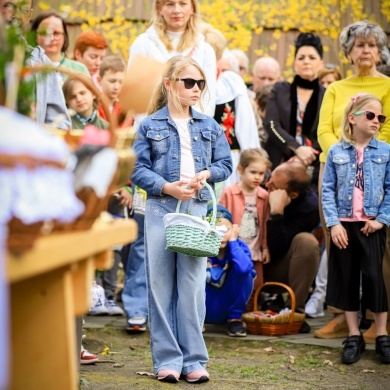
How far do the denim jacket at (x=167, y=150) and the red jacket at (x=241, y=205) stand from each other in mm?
1680

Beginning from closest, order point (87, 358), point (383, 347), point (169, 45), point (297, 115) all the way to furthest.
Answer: point (87, 358) → point (383, 347) → point (169, 45) → point (297, 115)

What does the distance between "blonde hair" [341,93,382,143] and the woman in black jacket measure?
52.0 inches

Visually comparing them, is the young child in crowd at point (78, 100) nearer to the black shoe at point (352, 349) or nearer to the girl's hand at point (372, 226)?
the girl's hand at point (372, 226)

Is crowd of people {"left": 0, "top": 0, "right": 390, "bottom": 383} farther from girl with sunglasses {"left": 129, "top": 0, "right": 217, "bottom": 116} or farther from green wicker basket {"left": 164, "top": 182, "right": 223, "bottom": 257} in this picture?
green wicker basket {"left": 164, "top": 182, "right": 223, "bottom": 257}

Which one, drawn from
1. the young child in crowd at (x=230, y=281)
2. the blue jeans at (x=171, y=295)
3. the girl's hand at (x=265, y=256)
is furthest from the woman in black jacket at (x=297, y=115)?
the blue jeans at (x=171, y=295)

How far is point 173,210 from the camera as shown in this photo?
4.98m

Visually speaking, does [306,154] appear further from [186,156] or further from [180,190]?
[180,190]

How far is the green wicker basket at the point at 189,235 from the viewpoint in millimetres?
4699

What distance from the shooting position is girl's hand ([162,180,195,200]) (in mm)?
4812

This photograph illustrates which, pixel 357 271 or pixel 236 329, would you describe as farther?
pixel 236 329

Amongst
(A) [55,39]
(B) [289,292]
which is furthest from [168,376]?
(A) [55,39]

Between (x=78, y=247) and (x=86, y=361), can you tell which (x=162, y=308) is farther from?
(x=78, y=247)

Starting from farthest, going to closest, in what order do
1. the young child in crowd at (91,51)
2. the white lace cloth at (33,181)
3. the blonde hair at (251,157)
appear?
1. the young child in crowd at (91,51)
2. the blonde hair at (251,157)
3. the white lace cloth at (33,181)

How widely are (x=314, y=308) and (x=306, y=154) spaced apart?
1.16m
